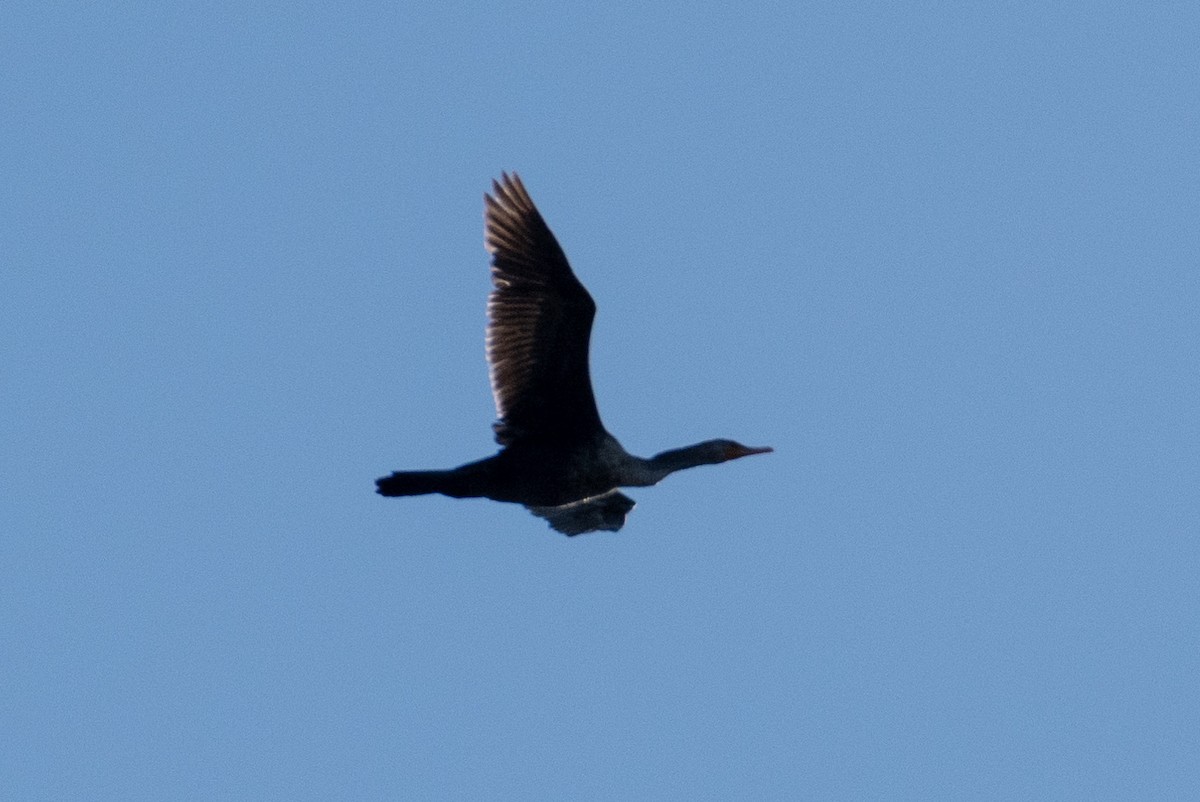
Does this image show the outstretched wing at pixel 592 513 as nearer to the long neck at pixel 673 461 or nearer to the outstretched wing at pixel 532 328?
the long neck at pixel 673 461

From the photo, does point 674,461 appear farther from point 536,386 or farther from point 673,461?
point 536,386

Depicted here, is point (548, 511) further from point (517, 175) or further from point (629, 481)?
point (517, 175)

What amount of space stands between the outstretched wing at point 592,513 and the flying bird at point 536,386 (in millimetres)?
823

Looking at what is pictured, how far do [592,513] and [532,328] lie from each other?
2.09 meters

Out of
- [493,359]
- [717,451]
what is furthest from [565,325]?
[717,451]

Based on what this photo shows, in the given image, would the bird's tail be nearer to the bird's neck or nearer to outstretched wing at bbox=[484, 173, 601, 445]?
outstretched wing at bbox=[484, 173, 601, 445]

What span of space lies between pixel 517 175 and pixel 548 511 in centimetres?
311

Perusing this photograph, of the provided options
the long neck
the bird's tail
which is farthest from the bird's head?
the bird's tail

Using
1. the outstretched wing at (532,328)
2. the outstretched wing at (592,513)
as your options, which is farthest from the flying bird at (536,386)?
the outstretched wing at (592,513)

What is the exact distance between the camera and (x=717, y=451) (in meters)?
17.6

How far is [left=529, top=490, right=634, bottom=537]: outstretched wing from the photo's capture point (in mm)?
18047

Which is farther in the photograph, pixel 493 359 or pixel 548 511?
pixel 548 511

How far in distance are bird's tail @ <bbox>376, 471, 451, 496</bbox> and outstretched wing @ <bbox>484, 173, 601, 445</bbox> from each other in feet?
2.67

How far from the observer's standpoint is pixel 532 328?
16859 mm
